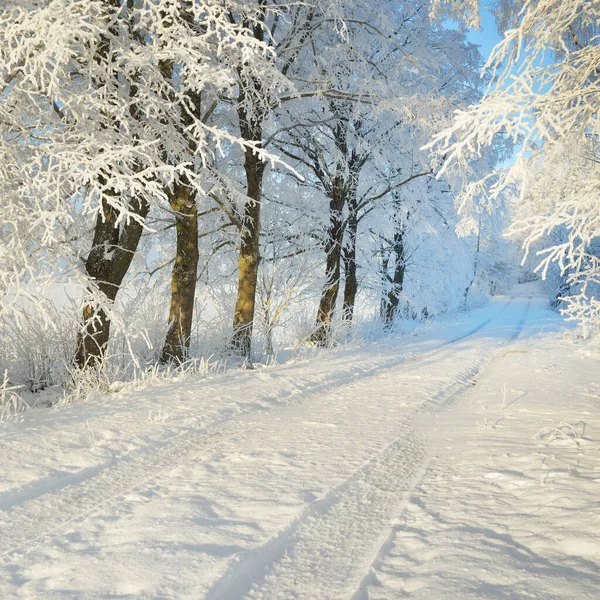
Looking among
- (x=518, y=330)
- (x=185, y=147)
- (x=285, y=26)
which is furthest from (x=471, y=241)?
(x=185, y=147)

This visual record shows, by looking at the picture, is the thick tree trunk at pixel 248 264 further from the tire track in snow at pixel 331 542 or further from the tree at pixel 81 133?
the tire track in snow at pixel 331 542

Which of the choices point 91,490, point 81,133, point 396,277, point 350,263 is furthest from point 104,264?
point 396,277

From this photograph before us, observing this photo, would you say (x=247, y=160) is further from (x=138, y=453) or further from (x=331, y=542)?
(x=331, y=542)

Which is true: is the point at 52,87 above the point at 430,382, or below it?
above

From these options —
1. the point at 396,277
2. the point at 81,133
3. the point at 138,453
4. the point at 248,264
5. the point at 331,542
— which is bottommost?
the point at 138,453

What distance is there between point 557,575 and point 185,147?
253 inches

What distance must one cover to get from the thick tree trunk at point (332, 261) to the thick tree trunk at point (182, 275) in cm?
426

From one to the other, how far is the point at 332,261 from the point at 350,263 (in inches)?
50.7

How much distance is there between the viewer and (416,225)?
15414mm

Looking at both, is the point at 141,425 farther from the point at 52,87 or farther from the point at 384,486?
the point at 52,87

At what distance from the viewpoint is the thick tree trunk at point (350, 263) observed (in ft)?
42.2

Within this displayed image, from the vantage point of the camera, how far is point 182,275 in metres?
8.05

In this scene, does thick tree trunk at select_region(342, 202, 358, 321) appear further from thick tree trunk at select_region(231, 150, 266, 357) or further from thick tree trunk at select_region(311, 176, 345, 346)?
thick tree trunk at select_region(231, 150, 266, 357)

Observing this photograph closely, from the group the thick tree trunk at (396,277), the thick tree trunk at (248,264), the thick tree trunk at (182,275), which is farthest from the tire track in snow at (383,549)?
the thick tree trunk at (396,277)
